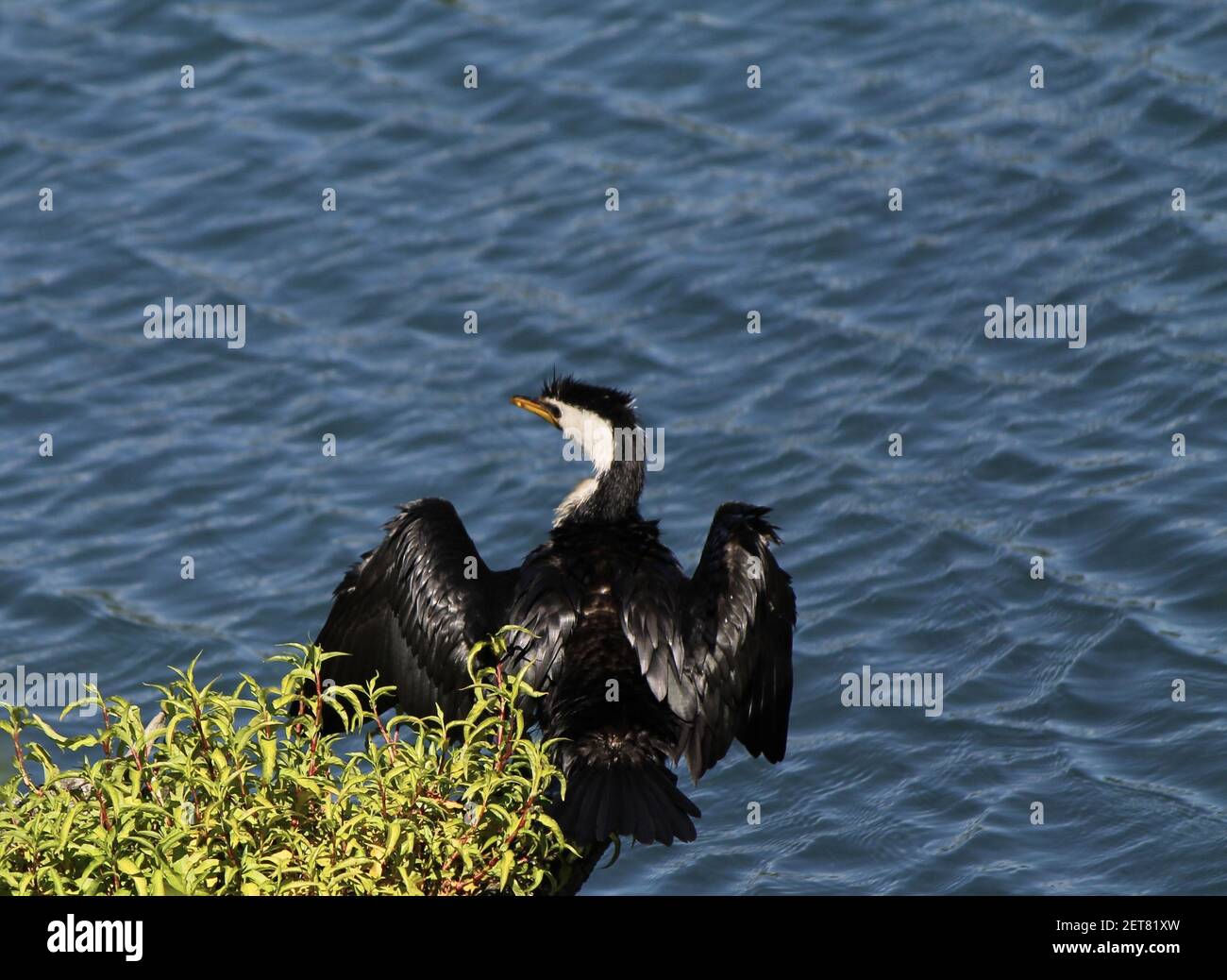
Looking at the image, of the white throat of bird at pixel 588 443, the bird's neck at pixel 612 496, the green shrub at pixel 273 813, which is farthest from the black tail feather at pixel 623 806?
the white throat of bird at pixel 588 443

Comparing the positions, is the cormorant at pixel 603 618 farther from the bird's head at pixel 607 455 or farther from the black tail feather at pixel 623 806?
the black tail feather at pixel 623 806

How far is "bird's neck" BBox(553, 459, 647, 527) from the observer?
26.2ft

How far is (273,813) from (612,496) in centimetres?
260

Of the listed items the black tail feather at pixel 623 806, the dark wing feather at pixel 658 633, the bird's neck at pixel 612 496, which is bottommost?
the black tail feather at pixel 623 806

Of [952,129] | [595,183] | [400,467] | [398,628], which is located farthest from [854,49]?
[398,628]

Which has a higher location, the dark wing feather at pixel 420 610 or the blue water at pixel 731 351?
the blue water at pixel 731 351

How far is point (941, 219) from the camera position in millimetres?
14609

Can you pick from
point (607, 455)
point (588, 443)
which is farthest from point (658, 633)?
point (588, 443)

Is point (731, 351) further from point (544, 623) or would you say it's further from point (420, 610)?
point (544, 623)

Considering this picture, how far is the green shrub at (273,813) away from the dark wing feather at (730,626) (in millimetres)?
1532

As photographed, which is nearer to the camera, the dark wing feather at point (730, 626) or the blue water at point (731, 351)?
the dark wing feather at point (730, 626)

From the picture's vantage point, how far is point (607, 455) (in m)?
8.02

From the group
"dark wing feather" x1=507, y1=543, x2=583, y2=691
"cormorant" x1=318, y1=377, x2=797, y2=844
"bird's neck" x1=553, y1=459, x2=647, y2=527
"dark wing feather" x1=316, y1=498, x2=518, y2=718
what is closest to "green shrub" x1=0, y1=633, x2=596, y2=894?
"cormorant" x1=318, y1=377, x2=797, y2=844

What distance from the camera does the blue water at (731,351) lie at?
10.6 metres
